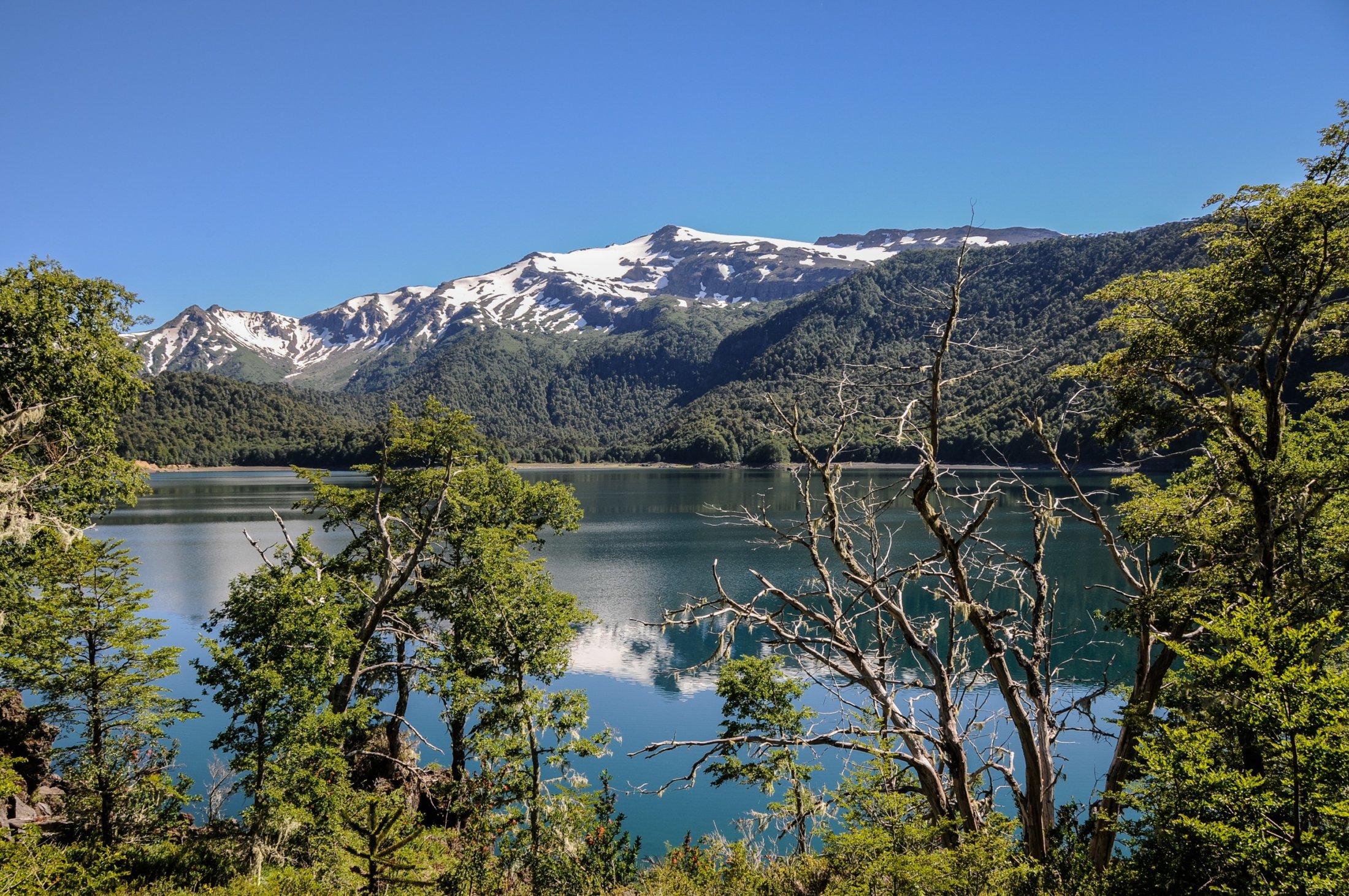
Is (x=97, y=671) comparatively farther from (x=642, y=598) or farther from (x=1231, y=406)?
(x=642, y=598)

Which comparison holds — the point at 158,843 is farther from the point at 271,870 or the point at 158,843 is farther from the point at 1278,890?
the point at 1278,890

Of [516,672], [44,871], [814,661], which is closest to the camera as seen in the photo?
[44,871]

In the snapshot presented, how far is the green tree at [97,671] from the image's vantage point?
38.1 feet

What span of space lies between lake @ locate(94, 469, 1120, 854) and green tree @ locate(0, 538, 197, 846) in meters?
5.89

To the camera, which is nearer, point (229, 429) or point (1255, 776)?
point (1255, 776)

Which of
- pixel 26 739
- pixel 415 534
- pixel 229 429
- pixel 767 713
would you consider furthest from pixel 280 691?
pixel 229 429

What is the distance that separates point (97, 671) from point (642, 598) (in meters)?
24.2

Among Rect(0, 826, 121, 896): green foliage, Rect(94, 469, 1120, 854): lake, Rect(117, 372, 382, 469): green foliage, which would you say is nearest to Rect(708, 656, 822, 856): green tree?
Rect(94, 469, 1120, 854): lake

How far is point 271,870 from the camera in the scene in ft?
34.3

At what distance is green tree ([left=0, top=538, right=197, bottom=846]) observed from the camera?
11.6 meters

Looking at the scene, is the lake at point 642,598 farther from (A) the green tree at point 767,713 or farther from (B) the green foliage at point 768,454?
(B) the green foliage at point 768,454

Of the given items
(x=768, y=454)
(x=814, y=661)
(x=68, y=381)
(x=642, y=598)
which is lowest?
(x=642, y=598)

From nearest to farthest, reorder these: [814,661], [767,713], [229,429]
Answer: [767,713], [814,661], [229,429]

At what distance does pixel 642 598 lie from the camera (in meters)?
34.4
